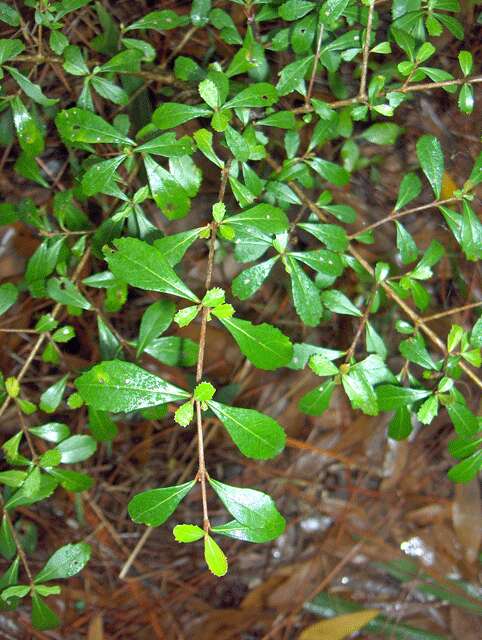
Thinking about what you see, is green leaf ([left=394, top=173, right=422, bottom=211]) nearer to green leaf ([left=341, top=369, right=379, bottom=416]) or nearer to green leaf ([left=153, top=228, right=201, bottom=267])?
green leaf ([left=341, top=369, right=379, bottom=416])

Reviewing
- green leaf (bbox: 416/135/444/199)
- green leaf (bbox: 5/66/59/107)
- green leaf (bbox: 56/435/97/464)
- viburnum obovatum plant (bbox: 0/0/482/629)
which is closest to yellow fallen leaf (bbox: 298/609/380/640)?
viburnum obovatum plant (bbox: 0/0/482/629)

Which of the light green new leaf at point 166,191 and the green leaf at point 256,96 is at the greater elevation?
the green leaf at point 256,96

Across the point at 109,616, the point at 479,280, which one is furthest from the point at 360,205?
the point at 109,616

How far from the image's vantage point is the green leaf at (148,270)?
83 cm

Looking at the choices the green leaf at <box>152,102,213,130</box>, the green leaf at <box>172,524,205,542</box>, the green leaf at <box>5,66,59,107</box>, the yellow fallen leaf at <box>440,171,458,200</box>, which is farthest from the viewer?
the yellow fallen leaf at <box>440,171,458,200</box>

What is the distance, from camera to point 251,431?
886mm

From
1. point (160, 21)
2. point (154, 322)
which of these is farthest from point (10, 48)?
point (154, 322)

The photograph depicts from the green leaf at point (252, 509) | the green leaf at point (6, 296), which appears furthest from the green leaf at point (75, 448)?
the green leaf at point (252, 509)

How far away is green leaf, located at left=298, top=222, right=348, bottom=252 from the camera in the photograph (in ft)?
3.74

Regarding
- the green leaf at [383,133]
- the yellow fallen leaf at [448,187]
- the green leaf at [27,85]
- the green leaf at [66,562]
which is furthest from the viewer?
the yellow fallen leaf at [448,187]

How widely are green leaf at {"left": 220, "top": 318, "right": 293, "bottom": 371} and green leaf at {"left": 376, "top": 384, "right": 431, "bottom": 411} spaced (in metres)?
0.31

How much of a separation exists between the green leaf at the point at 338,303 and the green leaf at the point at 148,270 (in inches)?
17.4

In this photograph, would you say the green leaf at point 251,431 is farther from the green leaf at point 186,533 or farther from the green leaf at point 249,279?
the green leaf at point 249,279

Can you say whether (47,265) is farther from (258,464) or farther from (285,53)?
(258,464)
